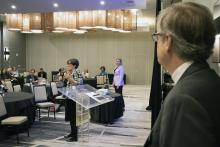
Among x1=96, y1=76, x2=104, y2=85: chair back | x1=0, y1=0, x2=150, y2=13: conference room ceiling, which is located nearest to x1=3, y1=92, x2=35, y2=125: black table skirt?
x1=0, y1=0, x2=150, y2=13: conference room ceiling

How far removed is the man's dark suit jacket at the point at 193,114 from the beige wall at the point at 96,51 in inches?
693

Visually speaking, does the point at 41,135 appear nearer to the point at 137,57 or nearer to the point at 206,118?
the point at 206,118

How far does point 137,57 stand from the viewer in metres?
19.0

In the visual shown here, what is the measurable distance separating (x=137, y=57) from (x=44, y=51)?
21.3 ft

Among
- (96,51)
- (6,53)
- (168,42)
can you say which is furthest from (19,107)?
(96,51)

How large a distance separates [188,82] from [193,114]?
121 mm

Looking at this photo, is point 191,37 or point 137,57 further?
point 137,57

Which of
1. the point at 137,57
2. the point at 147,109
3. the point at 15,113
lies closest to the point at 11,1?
the point at 15,113

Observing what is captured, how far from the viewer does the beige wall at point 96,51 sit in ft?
62.1

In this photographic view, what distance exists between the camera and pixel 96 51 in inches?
767

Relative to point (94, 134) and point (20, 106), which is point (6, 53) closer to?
point (20, 106)

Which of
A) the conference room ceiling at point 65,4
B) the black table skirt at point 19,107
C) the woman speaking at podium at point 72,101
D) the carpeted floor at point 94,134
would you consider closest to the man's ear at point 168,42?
the carpeted floor at point 94,134

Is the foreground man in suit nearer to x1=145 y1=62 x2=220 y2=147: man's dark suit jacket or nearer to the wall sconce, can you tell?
x1=145 y1=62 x2=220 y2=147: man's dark suit jacket

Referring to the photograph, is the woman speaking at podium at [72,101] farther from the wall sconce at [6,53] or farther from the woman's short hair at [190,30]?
the wall sconce at [6,53]
